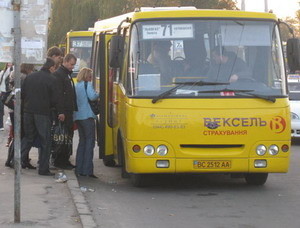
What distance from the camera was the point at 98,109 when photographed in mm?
13633

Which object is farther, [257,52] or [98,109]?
[98,109]

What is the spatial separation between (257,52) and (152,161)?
2178mm

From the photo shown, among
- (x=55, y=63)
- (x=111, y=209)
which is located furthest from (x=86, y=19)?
(x=111, y=209)

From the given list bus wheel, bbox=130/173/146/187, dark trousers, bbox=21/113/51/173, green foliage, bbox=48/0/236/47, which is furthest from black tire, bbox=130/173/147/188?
green foliage, bbox=48/0/236/47

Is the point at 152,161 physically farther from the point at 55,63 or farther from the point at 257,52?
the point at 55,63

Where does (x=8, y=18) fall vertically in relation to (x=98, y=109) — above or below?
above

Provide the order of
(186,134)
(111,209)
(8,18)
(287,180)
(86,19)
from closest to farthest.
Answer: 1. (8,18)
2. (111,209)
3. (186,134)
4. (287,180)
5. (86,19)

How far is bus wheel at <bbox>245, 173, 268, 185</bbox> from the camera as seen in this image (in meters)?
12.5

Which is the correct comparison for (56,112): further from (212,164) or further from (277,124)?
(277,124)

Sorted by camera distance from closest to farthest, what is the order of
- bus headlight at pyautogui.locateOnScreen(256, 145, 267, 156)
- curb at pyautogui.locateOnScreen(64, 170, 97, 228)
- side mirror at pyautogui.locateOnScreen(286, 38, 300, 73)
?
curb at pyautogui.locateOnScreen(64, 170, 97, 228), bus headlight at pyautogui.locateOnScreen(256, 145, 267, 156), side mirror at pyautogui.locateOnScreen(286, 38, 300, 73)

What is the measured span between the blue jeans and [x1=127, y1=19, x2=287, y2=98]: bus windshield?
1.63 metres

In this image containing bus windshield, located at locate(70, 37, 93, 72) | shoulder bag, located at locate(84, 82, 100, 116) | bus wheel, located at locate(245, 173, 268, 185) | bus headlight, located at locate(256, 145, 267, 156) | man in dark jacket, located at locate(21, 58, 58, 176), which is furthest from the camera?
bus windshield, located at locate(70, 37, 93, 72)

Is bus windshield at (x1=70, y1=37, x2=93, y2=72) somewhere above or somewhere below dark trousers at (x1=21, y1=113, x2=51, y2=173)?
above

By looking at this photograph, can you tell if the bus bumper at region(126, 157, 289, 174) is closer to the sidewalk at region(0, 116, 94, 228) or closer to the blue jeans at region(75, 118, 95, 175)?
the sidewalk at region(0, 116, 94, 228)
